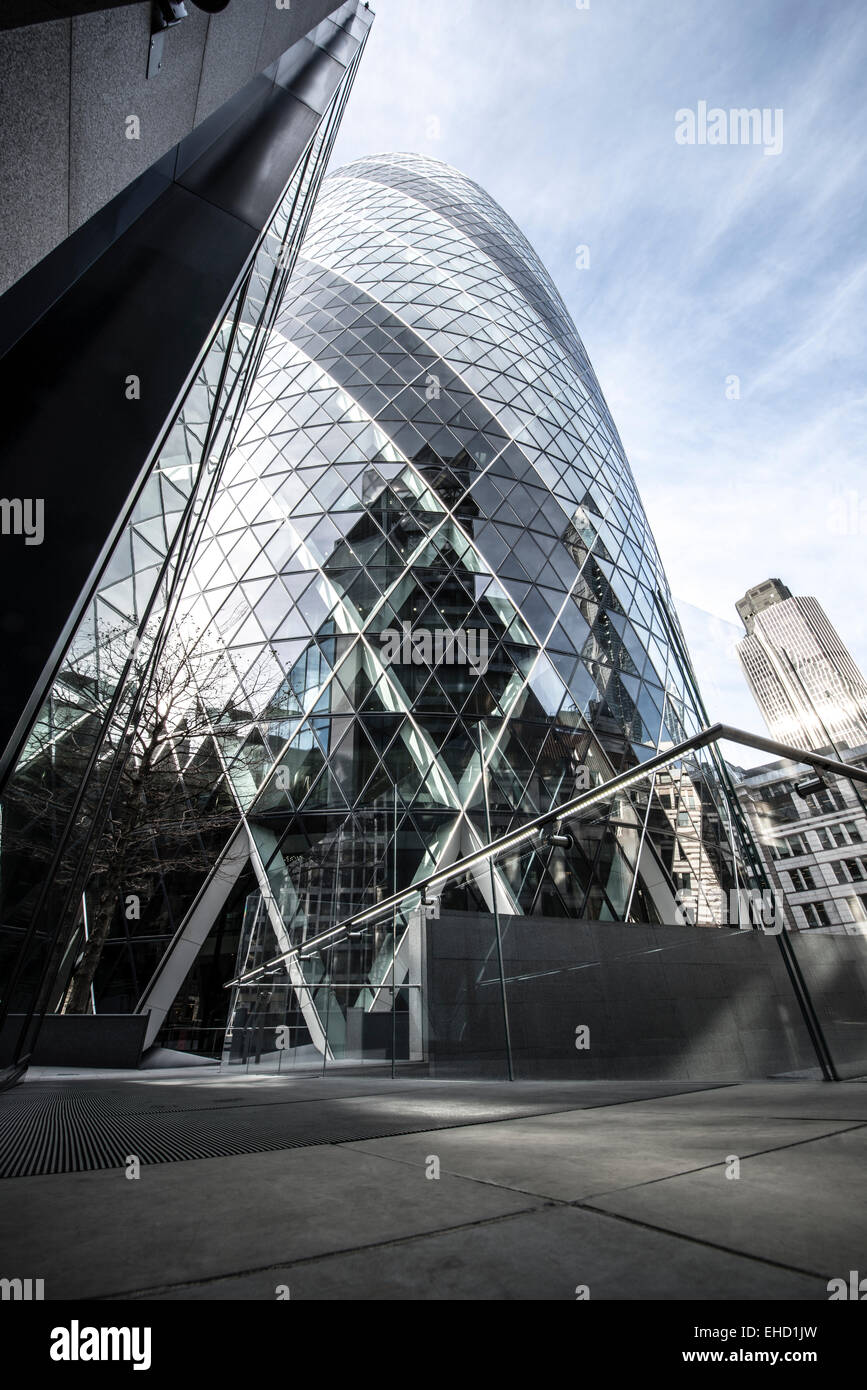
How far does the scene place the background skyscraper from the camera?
98.0 metres

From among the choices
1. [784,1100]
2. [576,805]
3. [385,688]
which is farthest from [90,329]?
[385,688]

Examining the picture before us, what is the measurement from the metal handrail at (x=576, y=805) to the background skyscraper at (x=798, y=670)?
99.9m

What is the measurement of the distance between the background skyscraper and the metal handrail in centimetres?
9993

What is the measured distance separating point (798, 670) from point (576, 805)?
12271cm

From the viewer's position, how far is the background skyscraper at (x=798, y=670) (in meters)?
98.0

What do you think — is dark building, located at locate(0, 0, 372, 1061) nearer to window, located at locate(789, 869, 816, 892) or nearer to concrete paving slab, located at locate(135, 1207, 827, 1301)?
concrete paving slab, located at locate(135, 1207, 827, 1301)

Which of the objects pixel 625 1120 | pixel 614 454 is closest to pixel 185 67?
pixel 625 1120

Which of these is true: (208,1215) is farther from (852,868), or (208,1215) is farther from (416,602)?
(416,602)

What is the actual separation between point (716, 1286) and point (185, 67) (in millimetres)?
5550

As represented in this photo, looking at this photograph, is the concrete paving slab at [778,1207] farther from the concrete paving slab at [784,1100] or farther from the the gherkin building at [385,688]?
the the gherkin building at [385,688]

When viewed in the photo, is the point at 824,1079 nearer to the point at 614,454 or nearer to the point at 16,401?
the point at 16,401

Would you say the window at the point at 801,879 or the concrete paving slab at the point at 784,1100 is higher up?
the window at the point at 801,879

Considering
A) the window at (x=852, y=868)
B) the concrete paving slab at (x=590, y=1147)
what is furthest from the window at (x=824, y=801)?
the concrete paving slab at (x=590, y=1147)

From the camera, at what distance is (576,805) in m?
5.55
